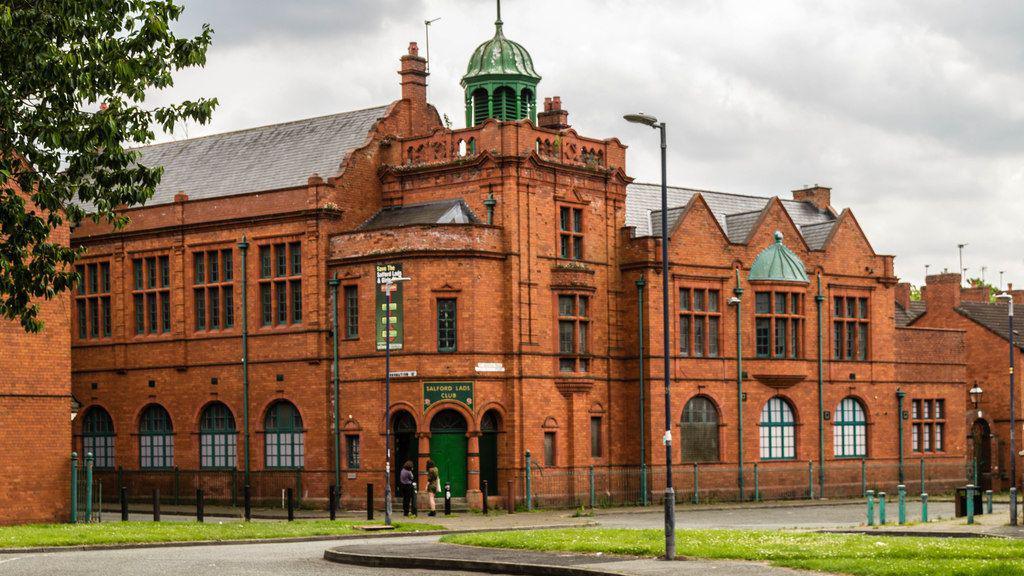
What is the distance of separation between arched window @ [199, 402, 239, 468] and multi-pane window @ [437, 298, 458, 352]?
8979 millimetres

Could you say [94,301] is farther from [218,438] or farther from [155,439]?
[218,438]

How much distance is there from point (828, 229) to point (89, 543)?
35897mm

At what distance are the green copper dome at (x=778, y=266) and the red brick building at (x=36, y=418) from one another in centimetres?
2559

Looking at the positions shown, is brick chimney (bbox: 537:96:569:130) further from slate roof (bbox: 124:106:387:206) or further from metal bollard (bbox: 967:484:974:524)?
metal bollard (bbox: 967:484:974:524)

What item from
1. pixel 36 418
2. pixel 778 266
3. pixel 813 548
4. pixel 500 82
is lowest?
pixel 813 548

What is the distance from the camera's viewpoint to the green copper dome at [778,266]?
58250mm

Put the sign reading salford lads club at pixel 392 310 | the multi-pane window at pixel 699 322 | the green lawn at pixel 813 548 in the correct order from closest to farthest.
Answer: the green lawn at pixel 813 548, the sign reading salford lads club at pixel 392 310, the multi-pane window at pixel 699 322

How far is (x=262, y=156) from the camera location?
5862 cm

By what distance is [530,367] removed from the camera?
51250 mm

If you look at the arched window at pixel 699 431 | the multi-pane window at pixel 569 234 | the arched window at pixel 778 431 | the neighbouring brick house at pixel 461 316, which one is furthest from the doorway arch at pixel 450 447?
the arched window at pixel 778 431

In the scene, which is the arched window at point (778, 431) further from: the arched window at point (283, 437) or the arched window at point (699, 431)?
the arched window at point (283, 437)

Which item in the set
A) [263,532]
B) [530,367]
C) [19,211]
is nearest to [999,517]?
[530,367]

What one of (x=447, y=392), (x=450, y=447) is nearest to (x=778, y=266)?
(x=447, y=392)

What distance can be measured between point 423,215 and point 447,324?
409 centimetres
